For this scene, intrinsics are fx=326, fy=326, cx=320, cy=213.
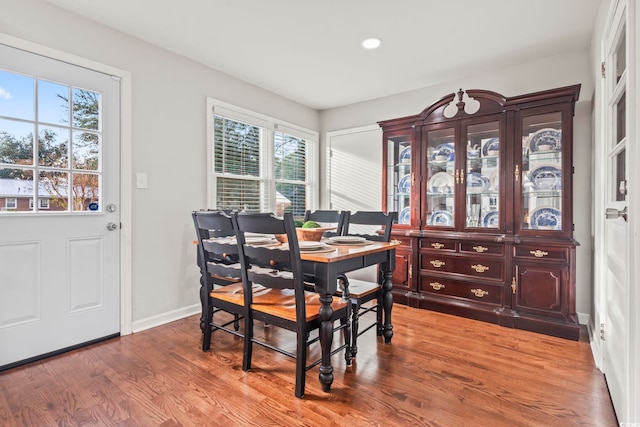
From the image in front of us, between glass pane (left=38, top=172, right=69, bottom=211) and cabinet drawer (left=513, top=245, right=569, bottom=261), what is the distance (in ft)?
12.0

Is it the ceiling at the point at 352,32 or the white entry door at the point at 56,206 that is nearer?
A: the white entry door at the point at 56,206

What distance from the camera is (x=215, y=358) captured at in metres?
2.25

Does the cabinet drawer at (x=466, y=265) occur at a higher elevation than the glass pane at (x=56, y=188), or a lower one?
lower

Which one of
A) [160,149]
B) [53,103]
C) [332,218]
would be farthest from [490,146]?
[53,103]

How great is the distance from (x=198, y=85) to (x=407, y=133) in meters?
2.22

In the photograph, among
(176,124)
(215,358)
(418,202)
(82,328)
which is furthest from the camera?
(418,202)

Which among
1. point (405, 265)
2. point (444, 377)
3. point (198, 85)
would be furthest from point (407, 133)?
point (444, 377)

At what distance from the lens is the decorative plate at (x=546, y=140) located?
→ 9.15 ft

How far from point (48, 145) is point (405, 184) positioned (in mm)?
3197

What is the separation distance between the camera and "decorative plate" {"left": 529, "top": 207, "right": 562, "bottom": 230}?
9.12 ft

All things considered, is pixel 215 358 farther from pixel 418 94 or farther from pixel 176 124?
pixel 418 94

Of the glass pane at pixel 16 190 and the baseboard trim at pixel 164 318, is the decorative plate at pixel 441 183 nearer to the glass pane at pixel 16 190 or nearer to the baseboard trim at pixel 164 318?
the baseboard trim at pixel 164 318

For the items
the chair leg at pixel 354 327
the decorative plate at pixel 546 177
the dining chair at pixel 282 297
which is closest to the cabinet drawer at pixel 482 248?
the decorative plate at pixel 546 177

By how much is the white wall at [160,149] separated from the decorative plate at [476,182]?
264 cm
